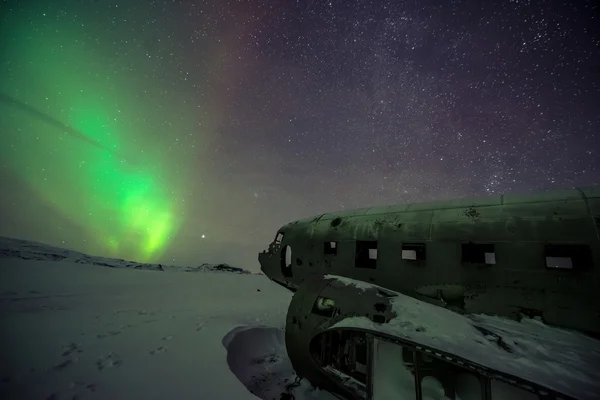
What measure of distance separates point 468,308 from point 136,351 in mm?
9895

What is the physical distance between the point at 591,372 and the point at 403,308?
2797 mm

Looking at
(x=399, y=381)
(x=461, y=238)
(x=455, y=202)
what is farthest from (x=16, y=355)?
(x=455, y=202)

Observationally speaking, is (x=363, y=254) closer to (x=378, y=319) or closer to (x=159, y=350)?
(x=378, y=319)

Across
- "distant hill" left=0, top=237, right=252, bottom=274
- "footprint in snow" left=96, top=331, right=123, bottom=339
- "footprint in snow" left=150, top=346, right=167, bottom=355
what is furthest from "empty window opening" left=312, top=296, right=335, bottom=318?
"distant hill" left=0, top=237, right=252, bottom=274

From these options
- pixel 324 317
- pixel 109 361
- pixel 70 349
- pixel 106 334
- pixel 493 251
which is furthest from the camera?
pixel 106 334

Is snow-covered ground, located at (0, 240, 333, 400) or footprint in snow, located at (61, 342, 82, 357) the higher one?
footprint in snow, located at (61, 342, 82, 357)

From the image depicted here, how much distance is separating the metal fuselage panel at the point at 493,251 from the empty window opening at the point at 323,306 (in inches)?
75.2

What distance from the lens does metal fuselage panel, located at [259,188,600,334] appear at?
5188 mm

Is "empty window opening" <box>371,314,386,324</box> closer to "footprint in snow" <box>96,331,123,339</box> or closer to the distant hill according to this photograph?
"footprint in snow" <box>96,331,123,339</box>

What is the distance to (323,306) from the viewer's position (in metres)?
6.88

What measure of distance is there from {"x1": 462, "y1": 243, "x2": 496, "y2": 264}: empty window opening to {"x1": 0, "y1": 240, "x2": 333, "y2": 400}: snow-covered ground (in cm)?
527

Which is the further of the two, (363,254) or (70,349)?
(363,254)

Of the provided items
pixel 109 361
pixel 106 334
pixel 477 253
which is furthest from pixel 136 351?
pixel 477 253

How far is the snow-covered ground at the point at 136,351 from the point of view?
6.15m
